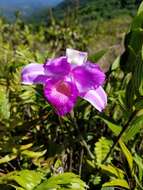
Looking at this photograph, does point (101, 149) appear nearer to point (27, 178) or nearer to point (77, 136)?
point (77, 136)

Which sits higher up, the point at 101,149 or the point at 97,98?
the point at 97,98

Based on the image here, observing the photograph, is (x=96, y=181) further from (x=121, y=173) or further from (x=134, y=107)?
(x=134, y=107)

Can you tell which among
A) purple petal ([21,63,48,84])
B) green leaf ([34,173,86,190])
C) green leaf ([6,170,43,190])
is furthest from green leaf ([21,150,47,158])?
purple petal ([21,63,48,84])

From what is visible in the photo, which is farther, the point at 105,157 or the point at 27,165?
the point at 27,165

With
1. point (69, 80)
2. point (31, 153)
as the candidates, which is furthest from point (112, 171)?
point (69, 80)

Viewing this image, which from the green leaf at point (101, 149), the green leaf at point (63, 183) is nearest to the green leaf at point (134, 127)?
the green leaf at point (101, 149)

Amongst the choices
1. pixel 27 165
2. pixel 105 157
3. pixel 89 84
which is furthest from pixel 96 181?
pixel 89 84
